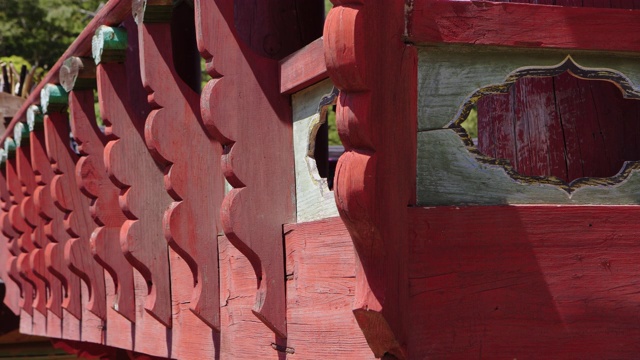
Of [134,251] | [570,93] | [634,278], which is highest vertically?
[570,93]

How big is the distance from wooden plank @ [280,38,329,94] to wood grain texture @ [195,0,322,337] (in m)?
0.07

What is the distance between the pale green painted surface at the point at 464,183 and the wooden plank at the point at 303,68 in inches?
12.9

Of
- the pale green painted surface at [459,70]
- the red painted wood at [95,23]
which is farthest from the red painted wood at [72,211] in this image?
the pale green painted surface at [459,70]

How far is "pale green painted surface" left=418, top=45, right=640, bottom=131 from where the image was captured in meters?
2.13

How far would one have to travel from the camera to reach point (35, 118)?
5.30m

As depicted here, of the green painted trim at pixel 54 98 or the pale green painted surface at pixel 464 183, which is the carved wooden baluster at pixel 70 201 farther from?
the pale green painted surface at pixel 464 183

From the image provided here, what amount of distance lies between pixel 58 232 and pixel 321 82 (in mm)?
2910

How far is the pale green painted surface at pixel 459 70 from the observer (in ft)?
7.00

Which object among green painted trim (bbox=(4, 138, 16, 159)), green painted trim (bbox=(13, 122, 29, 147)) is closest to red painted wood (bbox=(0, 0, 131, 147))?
green painted trim (bbox=(13, 122, 29, 147))

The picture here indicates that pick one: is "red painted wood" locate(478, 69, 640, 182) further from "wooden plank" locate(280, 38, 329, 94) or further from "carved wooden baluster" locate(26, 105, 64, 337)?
"carved wooden baluster" locate(26, 105, 64, 337)

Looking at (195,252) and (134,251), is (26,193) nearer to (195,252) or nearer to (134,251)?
(134,251)

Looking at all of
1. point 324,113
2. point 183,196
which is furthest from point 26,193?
point 324,113

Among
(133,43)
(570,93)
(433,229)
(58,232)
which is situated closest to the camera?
(433,229)

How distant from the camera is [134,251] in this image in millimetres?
3596
